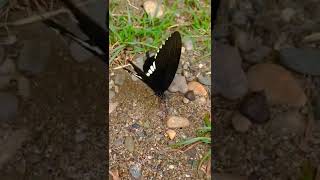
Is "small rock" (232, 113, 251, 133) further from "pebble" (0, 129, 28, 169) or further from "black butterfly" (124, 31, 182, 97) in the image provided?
"pebble" (0, 129, 28, 169)

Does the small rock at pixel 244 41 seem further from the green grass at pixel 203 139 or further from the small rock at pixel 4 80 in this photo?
the small rock at pixel 4 80

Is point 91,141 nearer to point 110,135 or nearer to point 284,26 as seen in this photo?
point 110,135

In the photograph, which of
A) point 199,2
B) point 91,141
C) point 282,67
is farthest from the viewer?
point 199,2

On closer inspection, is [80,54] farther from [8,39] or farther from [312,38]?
[312,38]

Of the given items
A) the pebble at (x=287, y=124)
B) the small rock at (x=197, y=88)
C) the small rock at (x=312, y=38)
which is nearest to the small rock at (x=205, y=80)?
the small rock at (x=197, y=88)

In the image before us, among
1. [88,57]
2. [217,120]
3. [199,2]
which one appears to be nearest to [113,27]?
[88,57]

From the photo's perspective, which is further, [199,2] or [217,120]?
[199,2]

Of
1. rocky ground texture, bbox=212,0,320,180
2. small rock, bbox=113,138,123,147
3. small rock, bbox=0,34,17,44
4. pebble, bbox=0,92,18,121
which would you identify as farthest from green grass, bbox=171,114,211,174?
small rock, bbox=0,34,17,44

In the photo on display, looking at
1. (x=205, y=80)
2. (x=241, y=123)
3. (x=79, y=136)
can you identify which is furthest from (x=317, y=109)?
(x=79, y=136)
